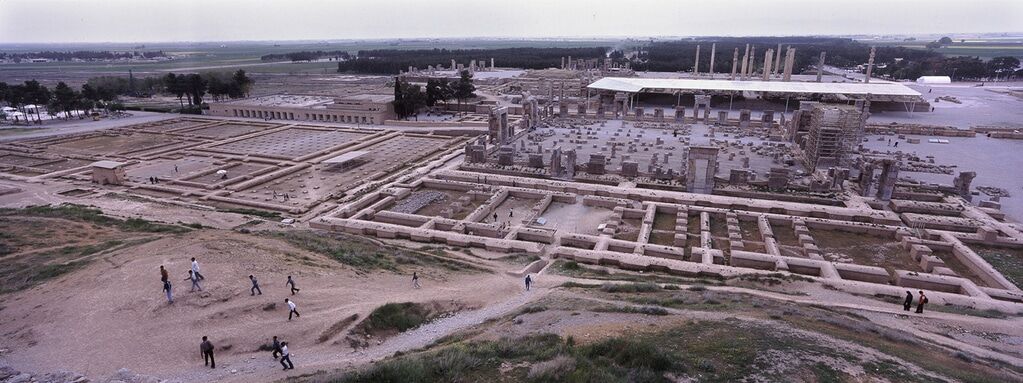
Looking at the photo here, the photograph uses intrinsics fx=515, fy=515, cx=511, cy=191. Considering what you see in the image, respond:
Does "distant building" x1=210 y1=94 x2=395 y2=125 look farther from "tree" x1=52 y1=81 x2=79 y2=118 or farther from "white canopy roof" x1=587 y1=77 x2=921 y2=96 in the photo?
"white canopy roof" x1=587 y1=77 x2=921 y2=96

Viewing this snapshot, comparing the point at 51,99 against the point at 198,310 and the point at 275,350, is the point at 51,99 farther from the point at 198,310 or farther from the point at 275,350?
the point at 275,350

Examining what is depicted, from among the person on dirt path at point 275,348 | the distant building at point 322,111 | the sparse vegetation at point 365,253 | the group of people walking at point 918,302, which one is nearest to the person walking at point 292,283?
the person on dirt path at point 275,348

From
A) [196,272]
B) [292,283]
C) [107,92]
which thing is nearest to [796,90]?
[292,283]

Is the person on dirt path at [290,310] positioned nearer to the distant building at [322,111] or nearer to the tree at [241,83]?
the distant building at [322,111]

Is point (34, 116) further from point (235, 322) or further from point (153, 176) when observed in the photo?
point (235, 322)

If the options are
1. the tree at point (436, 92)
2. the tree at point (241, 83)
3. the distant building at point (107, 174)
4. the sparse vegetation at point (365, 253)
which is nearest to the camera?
the sparse vegetation at point (365, 253)

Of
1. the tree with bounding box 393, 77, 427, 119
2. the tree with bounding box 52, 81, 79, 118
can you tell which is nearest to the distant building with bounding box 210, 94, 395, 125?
the tree with bounding box 393, 77, 427, 119
